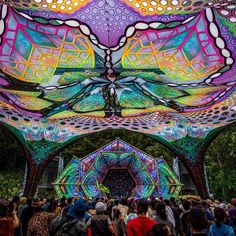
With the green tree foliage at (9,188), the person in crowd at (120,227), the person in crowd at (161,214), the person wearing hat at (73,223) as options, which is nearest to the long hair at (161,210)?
the person in crowd at (161,214)

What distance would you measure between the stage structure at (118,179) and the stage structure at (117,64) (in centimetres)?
250

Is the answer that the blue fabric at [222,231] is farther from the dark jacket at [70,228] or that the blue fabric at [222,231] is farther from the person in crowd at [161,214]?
the dark jacket at [70,228]

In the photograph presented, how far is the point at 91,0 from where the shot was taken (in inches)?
317

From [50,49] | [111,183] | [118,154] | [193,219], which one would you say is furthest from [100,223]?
[111,183]

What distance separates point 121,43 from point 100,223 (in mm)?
6633

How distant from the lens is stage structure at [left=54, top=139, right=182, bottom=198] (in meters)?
18.0

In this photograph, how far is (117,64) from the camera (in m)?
10.5

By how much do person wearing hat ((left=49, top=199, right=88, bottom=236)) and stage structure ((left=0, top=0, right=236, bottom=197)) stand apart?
6031 mm

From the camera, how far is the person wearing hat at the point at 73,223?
3.49m

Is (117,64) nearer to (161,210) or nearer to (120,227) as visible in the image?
(120,227)

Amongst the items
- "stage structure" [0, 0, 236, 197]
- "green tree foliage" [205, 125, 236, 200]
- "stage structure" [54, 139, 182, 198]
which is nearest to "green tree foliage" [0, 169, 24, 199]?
"stage structure" [54, 139, 182, 198]

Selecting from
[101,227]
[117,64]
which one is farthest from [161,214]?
[117,64]

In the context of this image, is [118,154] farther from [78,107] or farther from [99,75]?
[99,75]

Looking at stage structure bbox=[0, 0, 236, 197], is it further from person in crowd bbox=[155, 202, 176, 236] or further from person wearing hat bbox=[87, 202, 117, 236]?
person wearing hat bbox=[87, 202, 117, 236]
